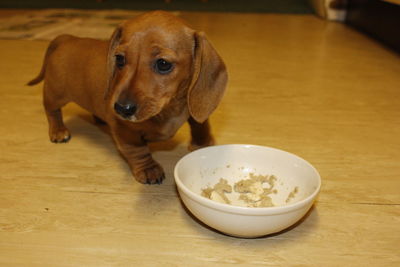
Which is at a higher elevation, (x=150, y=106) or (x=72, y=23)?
(x=150, y=106)

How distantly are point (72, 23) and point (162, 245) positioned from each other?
3.92 metres

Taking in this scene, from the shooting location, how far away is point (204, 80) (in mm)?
1434

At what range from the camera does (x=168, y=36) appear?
1.37 metres

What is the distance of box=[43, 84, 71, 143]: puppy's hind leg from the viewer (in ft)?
6.20

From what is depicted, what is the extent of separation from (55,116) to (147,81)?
81 cm

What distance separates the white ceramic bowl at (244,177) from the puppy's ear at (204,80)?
0.52 feet

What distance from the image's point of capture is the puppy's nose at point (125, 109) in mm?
1254

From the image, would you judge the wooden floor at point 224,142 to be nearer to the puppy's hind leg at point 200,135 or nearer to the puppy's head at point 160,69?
the puppy's hind leg at point 200,135

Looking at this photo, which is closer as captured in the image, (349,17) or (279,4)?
(349,17)

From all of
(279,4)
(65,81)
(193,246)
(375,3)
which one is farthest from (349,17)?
(193,246)

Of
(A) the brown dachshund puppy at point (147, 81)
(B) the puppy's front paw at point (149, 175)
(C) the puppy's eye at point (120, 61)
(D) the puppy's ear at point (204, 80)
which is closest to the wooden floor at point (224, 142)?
(B) the puppy's front paw at point (149, 175)

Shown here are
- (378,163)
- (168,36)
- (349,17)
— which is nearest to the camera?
(168,36)

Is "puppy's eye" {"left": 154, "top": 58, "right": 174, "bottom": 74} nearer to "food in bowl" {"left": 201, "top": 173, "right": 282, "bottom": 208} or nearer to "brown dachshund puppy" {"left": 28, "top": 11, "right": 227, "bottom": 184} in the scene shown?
"brown dachshund puppy" {"left": 28, "top": 11, "right": 227, "bottom": 184}

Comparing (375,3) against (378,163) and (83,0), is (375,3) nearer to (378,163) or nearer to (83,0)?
(378,163)
